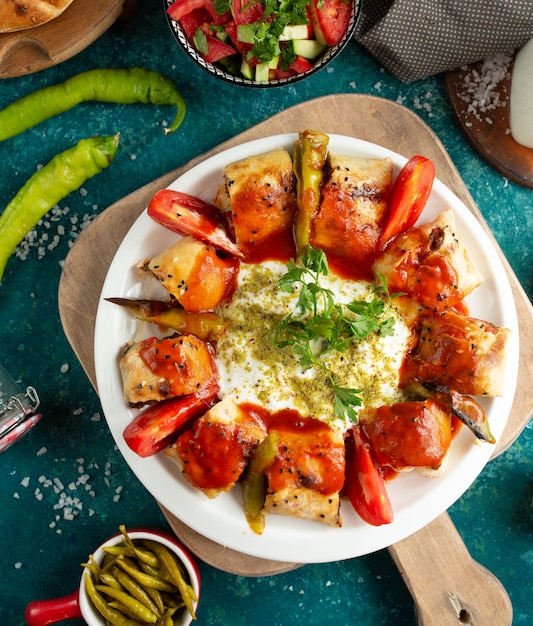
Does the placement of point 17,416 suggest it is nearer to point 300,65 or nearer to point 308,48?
point 300,65

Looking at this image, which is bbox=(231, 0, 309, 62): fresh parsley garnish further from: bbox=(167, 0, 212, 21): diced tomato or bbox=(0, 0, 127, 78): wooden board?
bbox=(0, 0, 127, 78): wooden board

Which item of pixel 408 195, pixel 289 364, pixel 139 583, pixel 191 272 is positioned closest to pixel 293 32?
pixel 408 195

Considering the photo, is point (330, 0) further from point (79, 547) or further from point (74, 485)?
point (79, 547)

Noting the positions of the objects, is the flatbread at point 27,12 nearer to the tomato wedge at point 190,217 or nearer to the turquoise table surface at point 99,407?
the turquoise table surface at point 99,407

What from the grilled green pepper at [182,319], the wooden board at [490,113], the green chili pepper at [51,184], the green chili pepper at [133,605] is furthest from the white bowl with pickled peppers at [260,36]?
the green chili pepper at [133,605]

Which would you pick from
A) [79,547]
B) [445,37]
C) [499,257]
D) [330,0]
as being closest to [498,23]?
[445,37]

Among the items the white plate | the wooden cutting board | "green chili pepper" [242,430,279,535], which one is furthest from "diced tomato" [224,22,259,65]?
"green chili pepper" [242,430,279,535]
